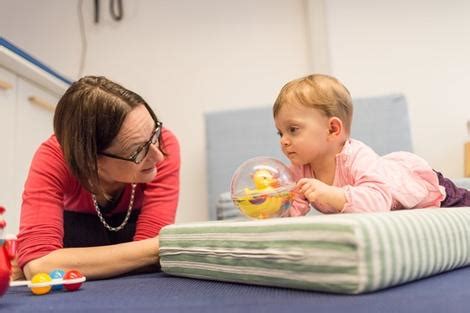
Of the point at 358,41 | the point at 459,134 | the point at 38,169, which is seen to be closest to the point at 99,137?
the point at 38,169

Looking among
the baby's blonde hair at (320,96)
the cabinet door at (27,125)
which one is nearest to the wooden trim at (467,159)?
the baby's blonde hair at (320,96)

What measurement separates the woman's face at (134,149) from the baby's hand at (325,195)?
0.34 meters

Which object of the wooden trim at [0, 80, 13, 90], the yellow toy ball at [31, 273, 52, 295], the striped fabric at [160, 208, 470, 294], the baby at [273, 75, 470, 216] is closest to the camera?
the striped fabric at [160, 208, 470, 294]

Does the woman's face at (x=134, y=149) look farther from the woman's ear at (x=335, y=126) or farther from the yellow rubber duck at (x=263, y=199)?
the woman's ear at (x=335, y=126)

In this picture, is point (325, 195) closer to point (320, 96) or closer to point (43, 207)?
point (320, 96)

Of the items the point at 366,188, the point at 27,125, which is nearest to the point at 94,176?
the point at 366,188

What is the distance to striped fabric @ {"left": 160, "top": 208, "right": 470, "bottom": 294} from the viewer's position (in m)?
0.49

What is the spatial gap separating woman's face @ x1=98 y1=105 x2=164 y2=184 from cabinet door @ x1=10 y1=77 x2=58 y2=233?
2.92 feet

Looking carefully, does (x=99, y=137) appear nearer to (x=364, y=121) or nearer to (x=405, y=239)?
(x=405, y=239)

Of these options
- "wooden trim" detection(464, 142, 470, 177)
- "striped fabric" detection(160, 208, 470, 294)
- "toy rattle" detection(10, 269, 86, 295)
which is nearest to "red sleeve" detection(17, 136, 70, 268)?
"toy rattle" detection(10, 269, 86, 295)

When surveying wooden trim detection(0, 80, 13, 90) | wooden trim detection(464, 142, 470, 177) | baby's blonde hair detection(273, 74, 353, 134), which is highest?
wooden trim detection(0, 80, 13, 90)

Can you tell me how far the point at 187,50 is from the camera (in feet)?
7.10

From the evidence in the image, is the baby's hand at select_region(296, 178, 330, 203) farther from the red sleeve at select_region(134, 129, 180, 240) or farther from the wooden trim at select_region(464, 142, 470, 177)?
the wooden trim at select_region(464, 142, 470, 177)

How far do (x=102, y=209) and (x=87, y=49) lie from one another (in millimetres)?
1415
